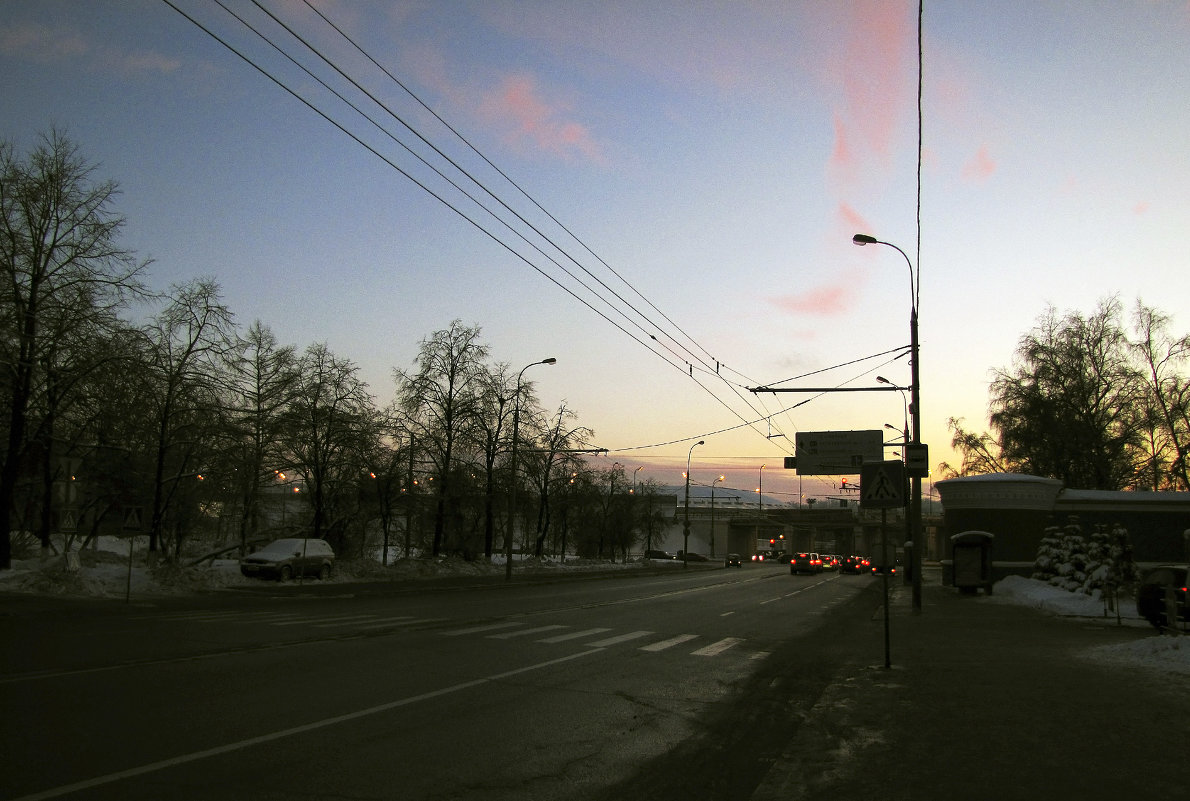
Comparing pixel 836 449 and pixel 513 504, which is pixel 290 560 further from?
pixel 836 449

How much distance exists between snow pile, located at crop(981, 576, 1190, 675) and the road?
153 inches

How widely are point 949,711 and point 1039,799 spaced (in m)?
3.31

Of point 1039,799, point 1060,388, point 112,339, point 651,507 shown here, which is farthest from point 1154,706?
point 651,507

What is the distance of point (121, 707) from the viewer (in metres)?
7.82

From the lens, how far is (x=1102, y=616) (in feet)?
72.7

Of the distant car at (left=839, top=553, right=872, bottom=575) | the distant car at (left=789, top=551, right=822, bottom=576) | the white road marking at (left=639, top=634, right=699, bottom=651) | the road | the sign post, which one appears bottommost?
the distant car at (left=839, top=553, right=872, bottom=575)

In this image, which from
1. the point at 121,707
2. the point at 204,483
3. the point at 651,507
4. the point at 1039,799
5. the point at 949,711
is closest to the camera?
the point at 1039,799

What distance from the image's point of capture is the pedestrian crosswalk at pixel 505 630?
1470cm

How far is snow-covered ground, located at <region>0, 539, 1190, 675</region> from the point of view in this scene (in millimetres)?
12891

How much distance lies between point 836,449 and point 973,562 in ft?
39.5

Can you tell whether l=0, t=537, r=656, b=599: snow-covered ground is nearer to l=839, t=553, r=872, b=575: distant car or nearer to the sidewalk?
the sidewalk

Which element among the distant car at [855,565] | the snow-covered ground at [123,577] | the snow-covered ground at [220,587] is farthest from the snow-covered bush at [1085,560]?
the distant car at [855,565]

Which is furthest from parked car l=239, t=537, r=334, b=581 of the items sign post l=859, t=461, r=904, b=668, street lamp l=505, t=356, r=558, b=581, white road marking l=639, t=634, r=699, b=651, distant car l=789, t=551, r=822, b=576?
distant car l=789, t=551, r=822, b=576

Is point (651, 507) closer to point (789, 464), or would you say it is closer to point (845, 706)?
point (789, 464)
